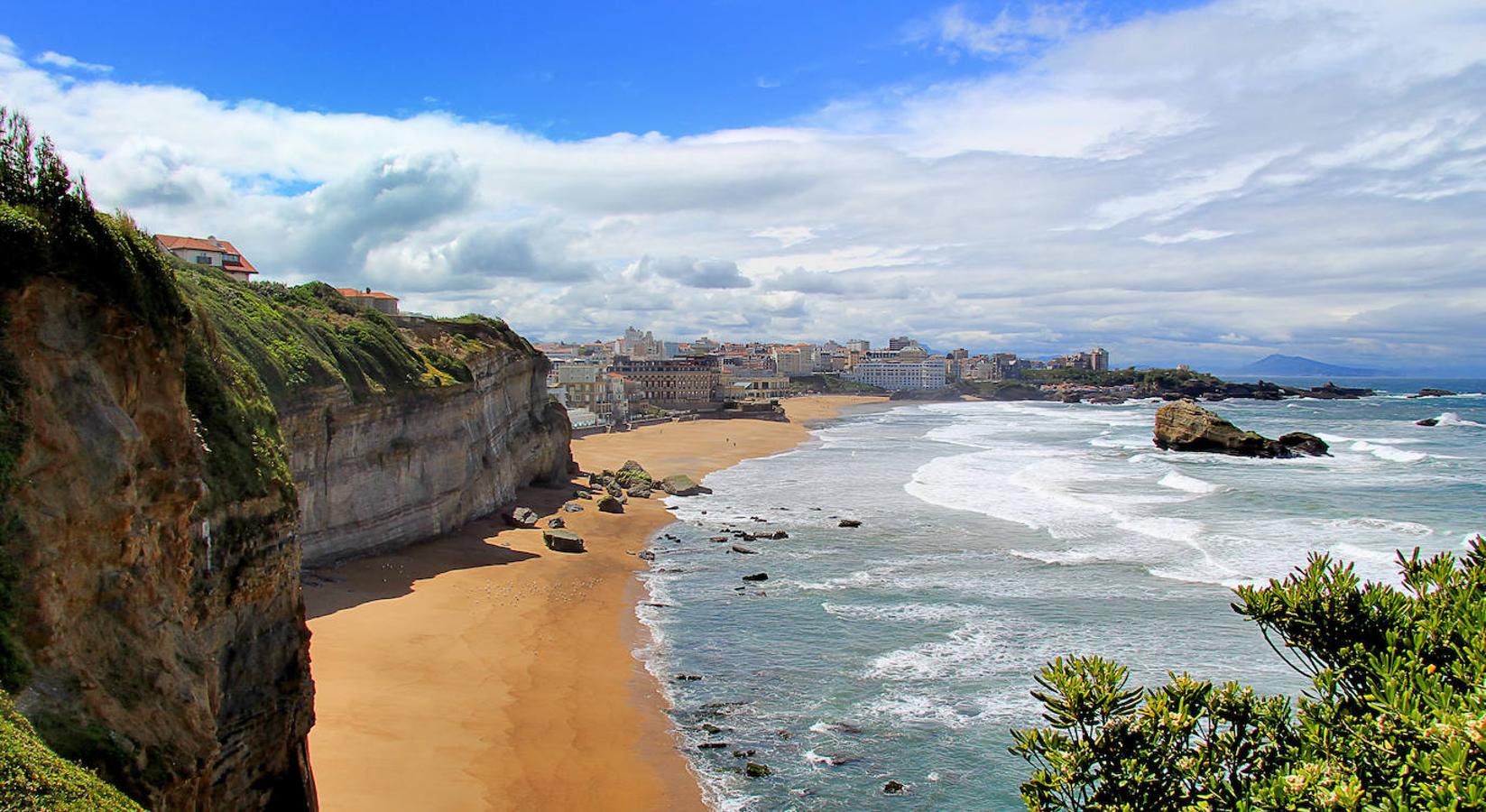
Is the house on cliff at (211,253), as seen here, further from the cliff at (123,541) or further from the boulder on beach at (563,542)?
the cliff at (123,541)

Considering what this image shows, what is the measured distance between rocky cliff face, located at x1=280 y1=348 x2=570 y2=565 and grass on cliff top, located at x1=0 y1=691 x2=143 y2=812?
1544 centimetres

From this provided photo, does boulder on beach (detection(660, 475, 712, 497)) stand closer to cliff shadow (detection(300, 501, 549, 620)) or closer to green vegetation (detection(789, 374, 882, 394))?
cliff shadow (detection(300, 501, 549, 620))

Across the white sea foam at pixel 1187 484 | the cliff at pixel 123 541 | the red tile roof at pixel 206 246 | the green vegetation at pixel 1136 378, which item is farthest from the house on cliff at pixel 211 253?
the green vegetation at pixel 1136 378

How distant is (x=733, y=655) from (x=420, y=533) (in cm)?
1211

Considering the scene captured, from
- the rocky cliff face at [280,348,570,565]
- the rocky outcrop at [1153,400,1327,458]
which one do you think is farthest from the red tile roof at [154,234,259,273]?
the rocky outcrop at [1153,400,1327,458]

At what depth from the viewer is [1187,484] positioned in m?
41.1

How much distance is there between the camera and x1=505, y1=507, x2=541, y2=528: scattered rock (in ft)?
101

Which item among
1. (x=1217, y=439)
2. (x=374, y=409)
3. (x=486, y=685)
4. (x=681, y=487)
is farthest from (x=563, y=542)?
(x=1217, y=439)

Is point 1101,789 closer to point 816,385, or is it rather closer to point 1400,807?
point 1400,807

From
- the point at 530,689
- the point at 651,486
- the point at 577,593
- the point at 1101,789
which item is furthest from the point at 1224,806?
the point at 651,486

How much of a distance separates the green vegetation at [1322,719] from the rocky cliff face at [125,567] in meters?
7.21

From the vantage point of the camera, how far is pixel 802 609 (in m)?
22.2

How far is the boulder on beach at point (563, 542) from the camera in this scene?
27922mm

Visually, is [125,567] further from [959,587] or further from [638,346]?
[638,346]
